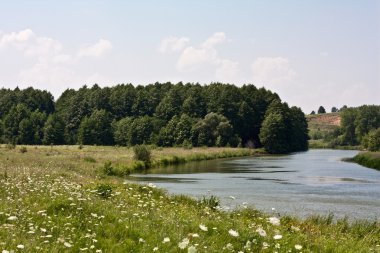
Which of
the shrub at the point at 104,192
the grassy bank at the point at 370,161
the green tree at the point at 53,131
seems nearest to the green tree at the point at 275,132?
the grassy bank at the point at 370,161

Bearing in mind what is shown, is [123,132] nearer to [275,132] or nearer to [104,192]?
[275,132]

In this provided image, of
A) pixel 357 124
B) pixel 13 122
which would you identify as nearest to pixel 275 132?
pixel 13 122

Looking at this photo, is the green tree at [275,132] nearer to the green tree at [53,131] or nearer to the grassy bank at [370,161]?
the grassy bank at [370,161]

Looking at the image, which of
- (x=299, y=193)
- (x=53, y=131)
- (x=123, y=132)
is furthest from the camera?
(x=53, y=131)

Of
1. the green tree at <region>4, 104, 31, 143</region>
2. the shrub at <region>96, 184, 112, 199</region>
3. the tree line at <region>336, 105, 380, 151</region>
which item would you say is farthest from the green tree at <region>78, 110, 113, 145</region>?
the tree line at <region>336, 105, 380, 151</region>

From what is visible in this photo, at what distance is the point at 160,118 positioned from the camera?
121m

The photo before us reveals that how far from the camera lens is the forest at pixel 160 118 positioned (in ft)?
364

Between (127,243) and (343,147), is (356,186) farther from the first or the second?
(343,147)

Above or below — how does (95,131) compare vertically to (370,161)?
above

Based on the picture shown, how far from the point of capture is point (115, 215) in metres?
10.7

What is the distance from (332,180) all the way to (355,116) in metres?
159

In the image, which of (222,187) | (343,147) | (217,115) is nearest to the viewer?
(222,187)

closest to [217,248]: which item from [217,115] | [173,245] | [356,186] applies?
[173,245]

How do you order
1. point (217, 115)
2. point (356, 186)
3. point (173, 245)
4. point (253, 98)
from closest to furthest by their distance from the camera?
1. point (173, 245)
2. point (356, 186)
3. point (217, 115)
4. point (253, 98)
